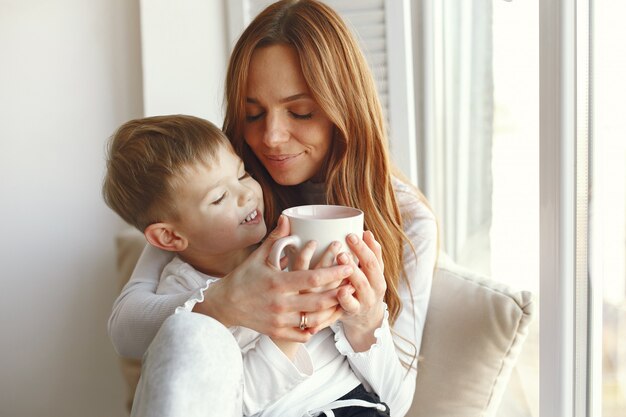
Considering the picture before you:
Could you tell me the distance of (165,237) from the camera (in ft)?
4.36

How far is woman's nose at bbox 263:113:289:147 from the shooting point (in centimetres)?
134

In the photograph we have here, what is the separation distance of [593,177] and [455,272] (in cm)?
40

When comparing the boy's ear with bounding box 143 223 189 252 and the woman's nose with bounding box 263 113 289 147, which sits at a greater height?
the woman's nose with bounding box 263 113 289 147

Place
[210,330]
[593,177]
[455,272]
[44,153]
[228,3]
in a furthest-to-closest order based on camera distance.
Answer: [44,153] < [228,3] < [455,272] < [593,177] < [210,330]

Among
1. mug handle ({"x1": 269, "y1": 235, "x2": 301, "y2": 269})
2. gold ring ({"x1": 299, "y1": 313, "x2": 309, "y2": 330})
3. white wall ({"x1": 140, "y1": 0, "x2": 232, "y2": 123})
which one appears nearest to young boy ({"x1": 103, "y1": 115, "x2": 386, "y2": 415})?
gold ring ({"x1": 299, "y1": 313, "x2": 309, "y2": 330})

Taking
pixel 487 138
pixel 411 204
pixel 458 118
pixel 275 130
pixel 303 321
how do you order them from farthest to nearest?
pixel 458 118 → pixel 487 138 → pixel 411 204 → pixel 275 130 → pixel 303 321

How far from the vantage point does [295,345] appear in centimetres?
120

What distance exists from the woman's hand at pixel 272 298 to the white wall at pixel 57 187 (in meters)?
1.42

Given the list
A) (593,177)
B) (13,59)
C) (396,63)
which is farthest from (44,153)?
(593,177)

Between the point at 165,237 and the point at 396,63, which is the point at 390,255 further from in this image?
the point at 396,63

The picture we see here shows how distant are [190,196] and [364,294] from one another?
380 mm

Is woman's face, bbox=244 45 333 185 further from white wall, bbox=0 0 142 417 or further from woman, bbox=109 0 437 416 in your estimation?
white wall, bbox=0 0 142 417

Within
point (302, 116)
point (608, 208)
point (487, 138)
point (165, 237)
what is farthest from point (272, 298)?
point (487, 138)

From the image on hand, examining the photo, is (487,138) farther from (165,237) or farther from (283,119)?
(165,237)
